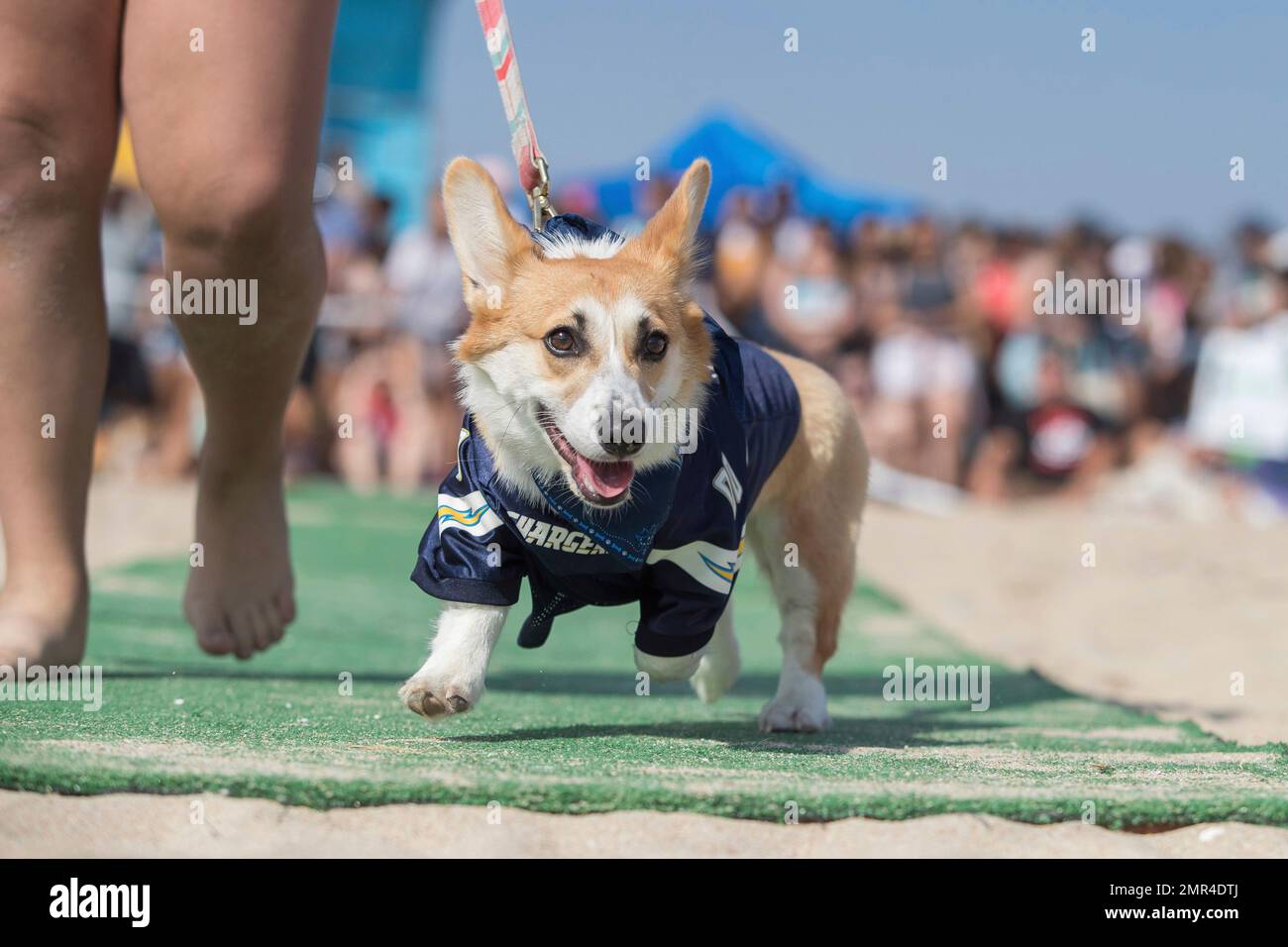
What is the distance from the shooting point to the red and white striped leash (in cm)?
388

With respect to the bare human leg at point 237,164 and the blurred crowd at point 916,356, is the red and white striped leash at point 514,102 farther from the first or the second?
the blurred crowd at point 916,356

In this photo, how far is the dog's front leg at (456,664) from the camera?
3.21 metres

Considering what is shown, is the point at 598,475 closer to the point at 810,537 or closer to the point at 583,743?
the point at 583,743

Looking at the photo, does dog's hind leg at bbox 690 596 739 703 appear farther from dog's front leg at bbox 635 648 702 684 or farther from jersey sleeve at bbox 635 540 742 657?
jersey sleeve at bbox 635 540 742 657

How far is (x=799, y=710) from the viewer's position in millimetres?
3830

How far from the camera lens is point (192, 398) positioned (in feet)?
43.9

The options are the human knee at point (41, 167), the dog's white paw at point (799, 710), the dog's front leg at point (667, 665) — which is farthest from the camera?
Result: the dog's white paw at point (799, 710)

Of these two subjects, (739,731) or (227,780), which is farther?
(739,731)

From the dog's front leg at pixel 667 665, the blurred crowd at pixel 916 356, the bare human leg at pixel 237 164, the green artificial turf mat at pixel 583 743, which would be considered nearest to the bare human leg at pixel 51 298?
the bare human leg at pixel 237 164

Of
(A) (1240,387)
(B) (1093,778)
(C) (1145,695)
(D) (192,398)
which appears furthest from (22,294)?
(A) (1240,387)

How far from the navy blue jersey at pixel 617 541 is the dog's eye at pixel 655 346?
18 cm

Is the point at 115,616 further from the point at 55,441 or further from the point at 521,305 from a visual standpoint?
the point at 521,305

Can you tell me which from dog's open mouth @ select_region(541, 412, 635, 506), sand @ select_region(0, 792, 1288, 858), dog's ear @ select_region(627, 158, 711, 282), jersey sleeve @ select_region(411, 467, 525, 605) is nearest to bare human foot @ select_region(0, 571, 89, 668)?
jersey sleeve @ select_region(411, 467, 525, 605)
